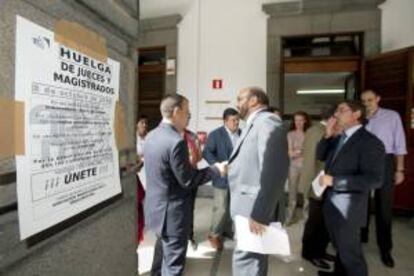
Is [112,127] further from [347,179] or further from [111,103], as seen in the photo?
[347,179]

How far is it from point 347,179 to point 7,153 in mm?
2143

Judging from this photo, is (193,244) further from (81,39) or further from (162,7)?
(162,7)


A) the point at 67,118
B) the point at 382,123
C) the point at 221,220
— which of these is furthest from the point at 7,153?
the point at 382,123

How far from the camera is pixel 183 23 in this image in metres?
5.88

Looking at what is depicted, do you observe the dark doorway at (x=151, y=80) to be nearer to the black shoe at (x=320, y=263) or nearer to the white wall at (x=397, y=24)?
the white wall at (x=397, y=24)

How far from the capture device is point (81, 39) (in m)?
0.92

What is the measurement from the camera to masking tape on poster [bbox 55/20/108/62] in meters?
0.83

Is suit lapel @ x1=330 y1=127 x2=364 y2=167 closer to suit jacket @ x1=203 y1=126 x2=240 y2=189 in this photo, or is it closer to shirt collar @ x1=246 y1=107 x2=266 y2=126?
shirt collar @ x1=246 y1=107 x2=266 y2=126

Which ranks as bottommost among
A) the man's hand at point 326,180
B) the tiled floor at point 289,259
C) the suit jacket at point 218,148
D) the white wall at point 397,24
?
the tiled floor at point 289,259

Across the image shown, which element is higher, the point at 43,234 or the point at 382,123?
the point at 382,123

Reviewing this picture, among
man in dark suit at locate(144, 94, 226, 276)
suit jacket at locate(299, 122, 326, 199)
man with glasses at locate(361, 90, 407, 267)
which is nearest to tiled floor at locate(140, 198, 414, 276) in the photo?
man with glasses at locate(361, 90, 407, 267)

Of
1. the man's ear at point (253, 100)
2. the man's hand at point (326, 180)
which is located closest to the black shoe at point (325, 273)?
the man's hand at point (326, 180)

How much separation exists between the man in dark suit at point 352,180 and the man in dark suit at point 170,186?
32.2 inches

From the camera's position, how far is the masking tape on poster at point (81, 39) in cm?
83
